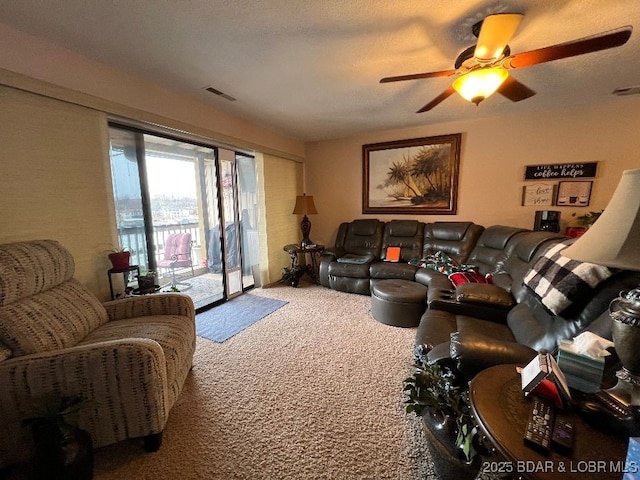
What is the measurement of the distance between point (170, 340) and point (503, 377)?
1645mm

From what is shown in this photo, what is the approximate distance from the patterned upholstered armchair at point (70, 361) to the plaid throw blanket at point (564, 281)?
6.55 ft

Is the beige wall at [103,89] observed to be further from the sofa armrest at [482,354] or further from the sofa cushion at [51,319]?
the sofa armrest at [482,354]

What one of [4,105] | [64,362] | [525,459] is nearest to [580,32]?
[525,459]

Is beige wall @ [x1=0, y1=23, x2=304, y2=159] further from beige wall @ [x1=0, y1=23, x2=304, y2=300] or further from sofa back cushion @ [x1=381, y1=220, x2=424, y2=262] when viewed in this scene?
sofa back cushion @ [x1=381, y1=220, x2=424, y2=262]

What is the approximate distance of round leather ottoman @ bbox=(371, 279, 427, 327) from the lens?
2606 mm

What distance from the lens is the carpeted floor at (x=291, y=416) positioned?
4.19ft

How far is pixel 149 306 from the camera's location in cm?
185

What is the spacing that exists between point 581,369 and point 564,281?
63cm

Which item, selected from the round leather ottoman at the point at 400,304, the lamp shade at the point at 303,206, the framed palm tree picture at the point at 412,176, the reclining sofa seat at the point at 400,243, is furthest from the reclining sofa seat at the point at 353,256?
the round leather ottoman at the point at 400,304

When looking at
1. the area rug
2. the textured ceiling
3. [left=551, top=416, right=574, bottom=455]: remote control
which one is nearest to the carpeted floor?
the area rug

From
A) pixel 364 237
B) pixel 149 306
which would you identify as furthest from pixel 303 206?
pixel 149 306

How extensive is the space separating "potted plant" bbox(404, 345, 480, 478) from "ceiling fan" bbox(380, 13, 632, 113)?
5.51 ft

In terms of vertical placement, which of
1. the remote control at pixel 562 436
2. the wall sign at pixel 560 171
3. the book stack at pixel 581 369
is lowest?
the remote control at pixel 562 436

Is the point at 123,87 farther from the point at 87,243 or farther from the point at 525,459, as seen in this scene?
the point at 525,459
